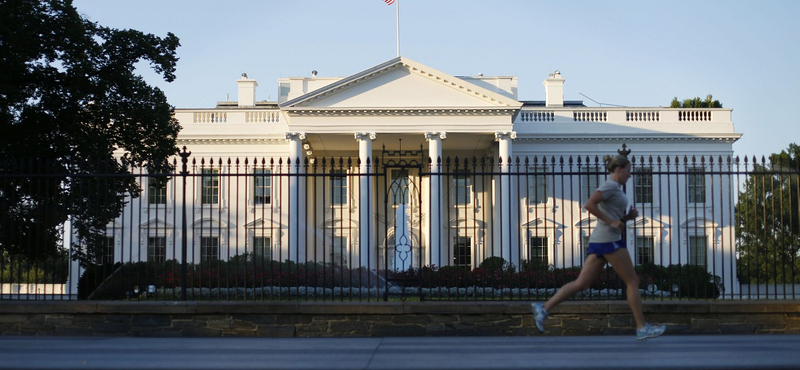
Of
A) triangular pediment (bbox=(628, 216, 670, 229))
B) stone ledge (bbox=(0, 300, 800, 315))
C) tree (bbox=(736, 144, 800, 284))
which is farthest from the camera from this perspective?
triangular pediment (bbox=(628, 216, 670, 229))

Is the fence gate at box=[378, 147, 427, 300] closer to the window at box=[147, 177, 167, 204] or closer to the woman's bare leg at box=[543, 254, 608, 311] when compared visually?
the woman's bare leg at box=[543, 254, 608, 311]

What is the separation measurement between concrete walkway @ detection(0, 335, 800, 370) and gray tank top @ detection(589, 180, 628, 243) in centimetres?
99

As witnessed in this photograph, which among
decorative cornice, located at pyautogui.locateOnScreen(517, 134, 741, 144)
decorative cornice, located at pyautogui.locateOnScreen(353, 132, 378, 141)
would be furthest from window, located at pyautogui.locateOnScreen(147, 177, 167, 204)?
decorative cornice, located at pyautogui.locateOnScreen(517, 134, 741, 144)

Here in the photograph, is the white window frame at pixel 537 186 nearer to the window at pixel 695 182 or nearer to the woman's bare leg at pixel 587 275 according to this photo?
the window at pixel 695 182

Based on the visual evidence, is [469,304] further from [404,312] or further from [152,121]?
[152,121]

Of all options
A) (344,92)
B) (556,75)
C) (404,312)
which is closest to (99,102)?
(404,312)

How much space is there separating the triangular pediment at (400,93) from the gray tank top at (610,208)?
2879 centimetres

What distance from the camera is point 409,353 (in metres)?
7.70

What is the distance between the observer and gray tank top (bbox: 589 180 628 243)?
7.65 meters

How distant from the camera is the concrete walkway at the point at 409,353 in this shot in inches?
269

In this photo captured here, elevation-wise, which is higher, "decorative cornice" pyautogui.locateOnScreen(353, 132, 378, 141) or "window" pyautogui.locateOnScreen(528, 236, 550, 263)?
"decorative cornice" pyautogui.locateOnScreen(353, 132, 378, 141)

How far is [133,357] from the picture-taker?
7523 millimetres

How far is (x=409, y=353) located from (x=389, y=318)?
2.20 m

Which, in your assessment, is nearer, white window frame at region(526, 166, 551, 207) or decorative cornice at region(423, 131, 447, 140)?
white window frame at region(526, 166, 551, 207)
